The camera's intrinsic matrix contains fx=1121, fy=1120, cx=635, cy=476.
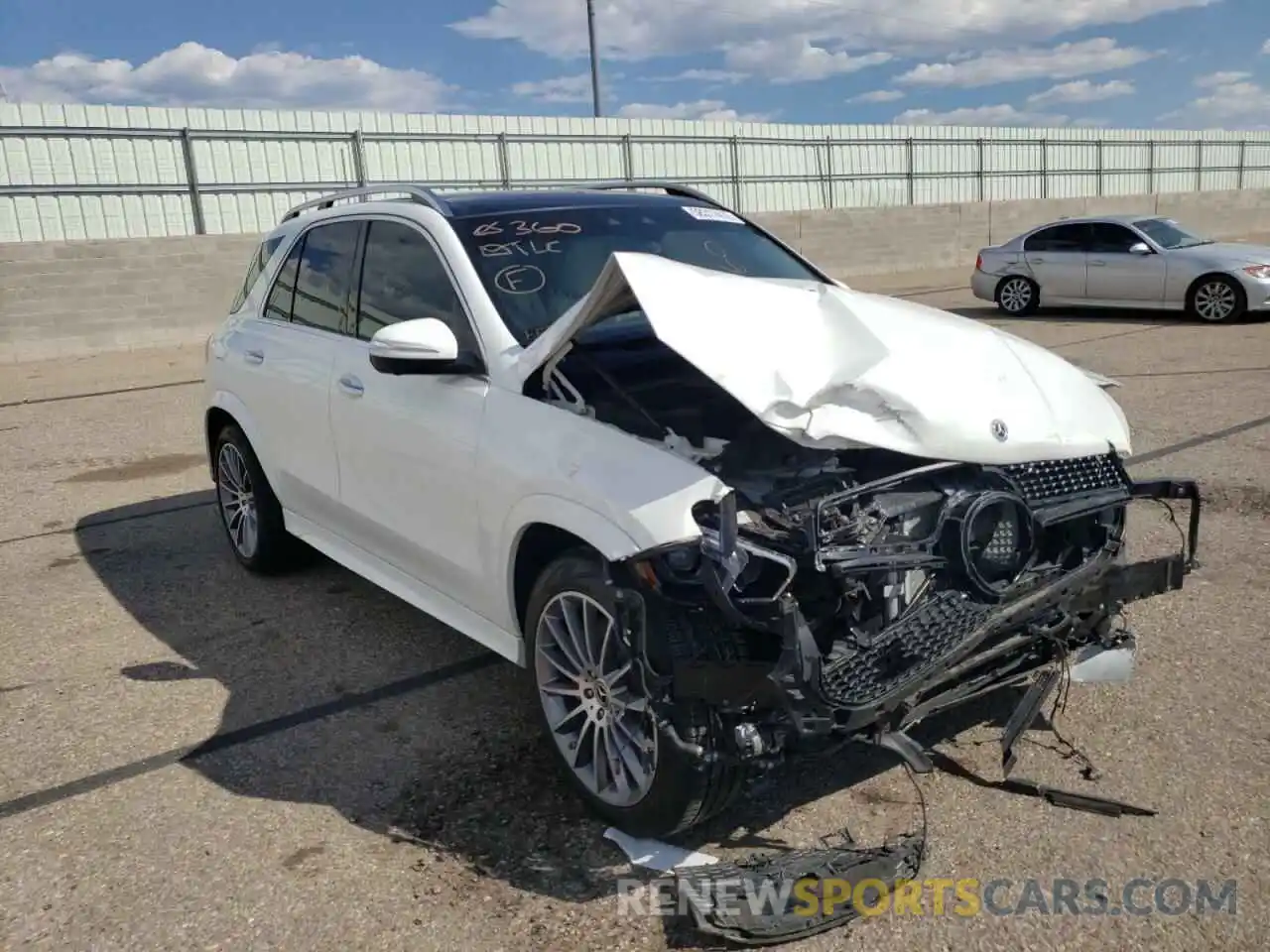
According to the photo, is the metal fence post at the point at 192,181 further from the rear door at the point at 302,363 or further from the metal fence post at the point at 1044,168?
the metal fence post at the point at 1044,168

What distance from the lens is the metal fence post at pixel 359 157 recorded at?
2073 cm

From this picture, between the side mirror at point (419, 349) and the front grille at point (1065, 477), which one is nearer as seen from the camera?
the front grille at point (1065, 477)

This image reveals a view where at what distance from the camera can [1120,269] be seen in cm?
1501

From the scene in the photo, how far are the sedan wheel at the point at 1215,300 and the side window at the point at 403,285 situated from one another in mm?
12750

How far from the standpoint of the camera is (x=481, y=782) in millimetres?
3643

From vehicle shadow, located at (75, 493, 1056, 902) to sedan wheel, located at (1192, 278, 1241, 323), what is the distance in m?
12.1

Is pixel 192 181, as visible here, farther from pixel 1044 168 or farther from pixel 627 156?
pixel 1044 168

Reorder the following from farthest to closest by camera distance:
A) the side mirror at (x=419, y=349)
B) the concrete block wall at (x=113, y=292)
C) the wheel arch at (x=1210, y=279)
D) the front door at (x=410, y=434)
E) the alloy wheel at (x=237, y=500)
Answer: the concrete block wall at (x=113, y=292)
the wheel arch at (x=1210, y=279)
the alloy wheel at (x=237, y=500)
the front door at (x=410, y=434)
the side mirror at (x=419, y=349)

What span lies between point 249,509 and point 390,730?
2176mm

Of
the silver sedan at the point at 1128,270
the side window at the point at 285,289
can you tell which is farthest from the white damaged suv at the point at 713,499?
the silver sedan at the point at 1128,270

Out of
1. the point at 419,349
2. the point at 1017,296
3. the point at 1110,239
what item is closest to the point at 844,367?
the point at 419,349

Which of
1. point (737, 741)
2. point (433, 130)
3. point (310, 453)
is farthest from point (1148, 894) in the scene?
point (433, 130)

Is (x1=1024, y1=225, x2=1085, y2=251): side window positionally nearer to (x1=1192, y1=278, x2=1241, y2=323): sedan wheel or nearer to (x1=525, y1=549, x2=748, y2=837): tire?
(x1=1192, y1=278, x2=1241, y2=323): sedan wheel

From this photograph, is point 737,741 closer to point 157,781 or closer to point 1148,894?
point 1148,894
